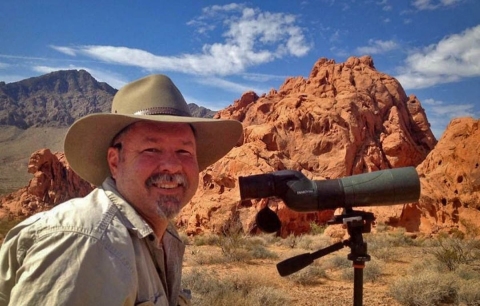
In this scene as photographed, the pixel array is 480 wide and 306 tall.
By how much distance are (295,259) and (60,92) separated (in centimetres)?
11856

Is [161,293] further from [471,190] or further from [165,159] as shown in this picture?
[471,190]

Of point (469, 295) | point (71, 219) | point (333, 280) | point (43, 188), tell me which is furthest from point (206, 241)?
point (43, 188)

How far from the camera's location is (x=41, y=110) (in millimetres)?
88938

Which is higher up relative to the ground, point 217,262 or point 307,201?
point 307,201

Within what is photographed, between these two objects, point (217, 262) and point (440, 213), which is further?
point (440, 213)

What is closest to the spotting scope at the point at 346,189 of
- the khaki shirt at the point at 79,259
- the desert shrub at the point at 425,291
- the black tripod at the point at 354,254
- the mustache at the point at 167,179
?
the black tripod at the point at 354,254

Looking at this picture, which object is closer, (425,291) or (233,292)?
(425,291)

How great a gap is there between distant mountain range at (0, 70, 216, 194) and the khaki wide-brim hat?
4792cm

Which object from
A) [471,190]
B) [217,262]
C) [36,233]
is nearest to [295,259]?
Answer: [36,233]

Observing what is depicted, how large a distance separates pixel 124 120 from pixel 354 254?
142cm

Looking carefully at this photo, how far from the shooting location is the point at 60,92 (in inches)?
4210

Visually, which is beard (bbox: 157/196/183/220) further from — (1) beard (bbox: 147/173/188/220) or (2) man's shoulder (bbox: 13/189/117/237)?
(2) man's shoulder (bbox: 13/189/117/237)

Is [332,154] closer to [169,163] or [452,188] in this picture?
[452,188]

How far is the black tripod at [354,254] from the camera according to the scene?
2.01 meters
